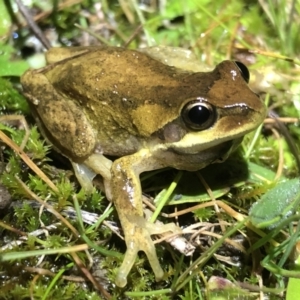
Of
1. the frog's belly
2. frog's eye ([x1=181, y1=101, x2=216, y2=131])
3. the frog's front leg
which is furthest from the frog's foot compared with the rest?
frog's eye ([x1=181, y1=101, x2=216, y2=131])

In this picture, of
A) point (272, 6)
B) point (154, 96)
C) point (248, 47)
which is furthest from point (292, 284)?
point (272, 6)

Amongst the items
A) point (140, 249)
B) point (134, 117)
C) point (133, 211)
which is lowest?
point (140, 249)

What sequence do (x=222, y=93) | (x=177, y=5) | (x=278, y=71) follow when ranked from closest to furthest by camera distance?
(x=222, y=93) < (x=278, y=71) < (x=177, y=5)

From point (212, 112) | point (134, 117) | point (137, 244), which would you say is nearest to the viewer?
point (212, 112)

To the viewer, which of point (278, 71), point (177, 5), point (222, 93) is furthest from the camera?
point (177, 5)

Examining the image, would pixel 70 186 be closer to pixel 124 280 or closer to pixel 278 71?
pixel 124 280

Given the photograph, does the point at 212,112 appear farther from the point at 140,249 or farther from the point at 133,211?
the point at 140,249

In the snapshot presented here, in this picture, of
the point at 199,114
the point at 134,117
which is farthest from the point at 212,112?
the point at 134,117

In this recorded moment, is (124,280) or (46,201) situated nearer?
(124,280)
